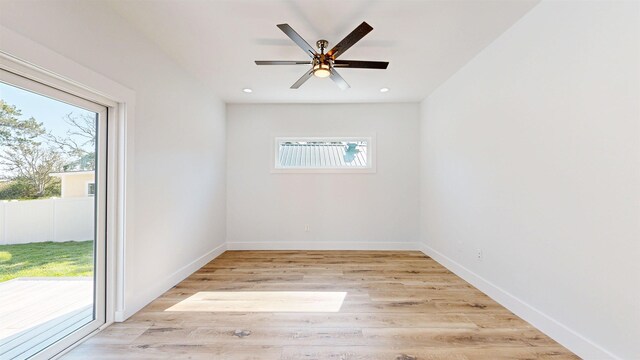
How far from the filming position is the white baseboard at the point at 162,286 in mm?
2168

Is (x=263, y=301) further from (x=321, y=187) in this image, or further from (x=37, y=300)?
(x=321, y=187)

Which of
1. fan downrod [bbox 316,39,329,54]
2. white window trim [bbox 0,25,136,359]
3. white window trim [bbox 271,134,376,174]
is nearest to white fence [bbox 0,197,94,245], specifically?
white window trim [bbox 0,25,136,359]

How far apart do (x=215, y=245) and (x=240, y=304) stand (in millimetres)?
1803

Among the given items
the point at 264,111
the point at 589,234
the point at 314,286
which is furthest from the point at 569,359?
the point at 264,111

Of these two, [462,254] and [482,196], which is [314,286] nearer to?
[462,254]

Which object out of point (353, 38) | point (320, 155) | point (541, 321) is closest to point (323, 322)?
point (541, 321)

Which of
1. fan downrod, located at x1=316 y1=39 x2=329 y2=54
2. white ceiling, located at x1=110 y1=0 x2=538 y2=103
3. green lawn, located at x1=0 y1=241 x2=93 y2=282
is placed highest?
white ceiling, located at x1=110 y1=0 x2=538 y2=103

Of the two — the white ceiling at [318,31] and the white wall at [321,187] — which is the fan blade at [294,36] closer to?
the white ceiling at [318,31]

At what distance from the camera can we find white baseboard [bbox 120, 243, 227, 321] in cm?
217

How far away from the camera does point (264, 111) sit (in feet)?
14.6

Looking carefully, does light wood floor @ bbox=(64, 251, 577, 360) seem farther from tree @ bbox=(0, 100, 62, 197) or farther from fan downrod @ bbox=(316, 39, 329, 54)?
fan downrod @ bbox=(316, 39, 329, 54)

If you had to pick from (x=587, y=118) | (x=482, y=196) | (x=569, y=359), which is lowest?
(x=569, y=359)

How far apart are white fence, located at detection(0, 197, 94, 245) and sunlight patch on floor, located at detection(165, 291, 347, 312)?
98cm

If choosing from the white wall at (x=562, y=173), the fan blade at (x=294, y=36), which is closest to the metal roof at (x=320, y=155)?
the white wall at (x=562, y=173)
